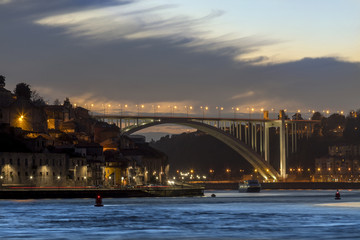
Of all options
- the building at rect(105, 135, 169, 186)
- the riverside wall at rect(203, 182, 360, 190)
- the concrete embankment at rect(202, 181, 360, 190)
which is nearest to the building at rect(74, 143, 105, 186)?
the building at rect(105, 135, 169, 186)

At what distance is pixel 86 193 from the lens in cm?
10681

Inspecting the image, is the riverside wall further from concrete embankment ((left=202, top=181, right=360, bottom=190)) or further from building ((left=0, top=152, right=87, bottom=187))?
building ((left=0, top=152, right=87, bottom=187))

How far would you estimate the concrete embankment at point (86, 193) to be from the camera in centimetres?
10238

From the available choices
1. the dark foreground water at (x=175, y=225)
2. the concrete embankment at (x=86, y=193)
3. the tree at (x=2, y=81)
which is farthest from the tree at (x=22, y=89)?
the dark foreground water at (x=175, y=225)

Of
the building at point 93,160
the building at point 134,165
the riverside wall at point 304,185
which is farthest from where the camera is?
the riverside wall at point 304,185

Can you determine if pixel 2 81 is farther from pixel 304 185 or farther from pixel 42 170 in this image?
pixel 304 185

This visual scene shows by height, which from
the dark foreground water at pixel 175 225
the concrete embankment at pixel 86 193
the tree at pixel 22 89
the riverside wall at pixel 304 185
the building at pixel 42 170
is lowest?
the dark foreground water at pixel 175 225

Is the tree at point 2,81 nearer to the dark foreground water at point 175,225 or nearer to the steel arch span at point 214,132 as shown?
the steel arch span at point 214,132

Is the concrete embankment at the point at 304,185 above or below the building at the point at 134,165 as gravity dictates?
below

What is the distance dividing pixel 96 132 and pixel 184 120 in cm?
2707

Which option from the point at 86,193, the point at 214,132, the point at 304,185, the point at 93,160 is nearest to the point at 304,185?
the point at 304,185

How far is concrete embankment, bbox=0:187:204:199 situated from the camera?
10238 cm

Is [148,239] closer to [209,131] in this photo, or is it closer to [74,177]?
[74,177]

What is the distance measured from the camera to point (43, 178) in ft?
388
